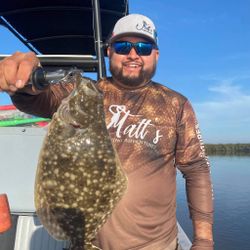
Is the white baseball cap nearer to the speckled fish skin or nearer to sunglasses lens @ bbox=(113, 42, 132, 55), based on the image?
sunglasses lens @ bbox=(113, 42, 132, 55)

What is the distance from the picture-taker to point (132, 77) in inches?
131

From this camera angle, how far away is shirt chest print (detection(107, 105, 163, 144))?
325 centimetres

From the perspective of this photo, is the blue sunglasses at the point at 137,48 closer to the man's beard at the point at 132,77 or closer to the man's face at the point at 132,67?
the man's face at the point at 132,67

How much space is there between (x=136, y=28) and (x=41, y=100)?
104 cm

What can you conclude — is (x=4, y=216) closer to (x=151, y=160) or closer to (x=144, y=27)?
(x=151, y=160)

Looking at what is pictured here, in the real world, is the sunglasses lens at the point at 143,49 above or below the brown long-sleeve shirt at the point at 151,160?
above

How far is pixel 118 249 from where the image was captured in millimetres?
3139

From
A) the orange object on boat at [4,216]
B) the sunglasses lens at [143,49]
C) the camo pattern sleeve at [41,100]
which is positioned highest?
the sunglasses lens at [143,49]

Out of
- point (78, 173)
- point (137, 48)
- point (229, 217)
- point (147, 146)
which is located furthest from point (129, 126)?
point (229, 217)

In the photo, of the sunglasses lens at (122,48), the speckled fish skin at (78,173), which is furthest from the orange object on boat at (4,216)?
the sunglasses lens at (122,48)

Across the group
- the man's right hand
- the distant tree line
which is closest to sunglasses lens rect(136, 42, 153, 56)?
the man's right hand

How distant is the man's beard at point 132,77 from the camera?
3345 mm

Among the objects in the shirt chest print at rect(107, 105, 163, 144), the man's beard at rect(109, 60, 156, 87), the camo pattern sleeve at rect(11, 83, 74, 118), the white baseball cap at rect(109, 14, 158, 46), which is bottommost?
the shirt chest print at rect(107, 105, 163, 144)

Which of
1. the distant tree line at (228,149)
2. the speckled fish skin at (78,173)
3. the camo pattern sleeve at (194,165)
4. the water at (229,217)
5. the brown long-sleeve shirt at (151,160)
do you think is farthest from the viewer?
the distant tree line at (228,149)
